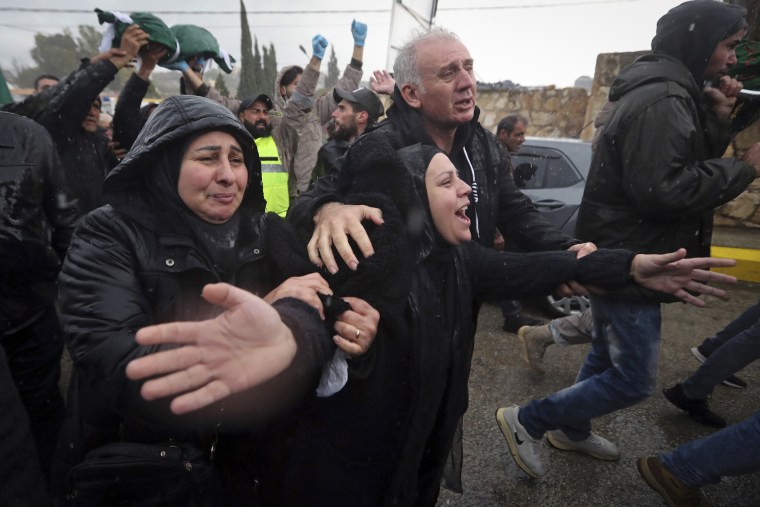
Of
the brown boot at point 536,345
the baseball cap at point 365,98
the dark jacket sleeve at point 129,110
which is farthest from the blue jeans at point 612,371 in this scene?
the dark jacket sleeve at point 129,110

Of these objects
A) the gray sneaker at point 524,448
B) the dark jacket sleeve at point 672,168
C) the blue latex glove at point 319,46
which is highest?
the blue latex glove at point 319,46

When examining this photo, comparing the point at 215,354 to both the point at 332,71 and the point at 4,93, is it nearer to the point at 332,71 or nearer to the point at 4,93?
the point at 4,93

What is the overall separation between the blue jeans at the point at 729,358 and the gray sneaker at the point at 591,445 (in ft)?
2.34

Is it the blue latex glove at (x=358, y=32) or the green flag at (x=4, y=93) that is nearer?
the green flag at (x=4, y=93)

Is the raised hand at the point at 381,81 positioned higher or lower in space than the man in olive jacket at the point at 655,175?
higher

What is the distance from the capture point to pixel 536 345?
315 centimetres

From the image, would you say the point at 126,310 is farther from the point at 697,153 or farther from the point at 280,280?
the point at 697,153

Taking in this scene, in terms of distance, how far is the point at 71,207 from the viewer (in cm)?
213

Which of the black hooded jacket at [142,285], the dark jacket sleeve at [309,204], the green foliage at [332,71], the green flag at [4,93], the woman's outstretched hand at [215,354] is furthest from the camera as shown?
the green foliage at [332,71]

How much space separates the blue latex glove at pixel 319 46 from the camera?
14.0 feet

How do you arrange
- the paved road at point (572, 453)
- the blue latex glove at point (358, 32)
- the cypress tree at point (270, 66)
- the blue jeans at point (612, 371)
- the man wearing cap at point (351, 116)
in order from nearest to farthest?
the blue jeans at point (612, 371)
the paved road at point (572, 453)
the man wearing cap at point (351, 116)
the blue latex glove at point (358, 32)
the cypress tree at point (270, 66)

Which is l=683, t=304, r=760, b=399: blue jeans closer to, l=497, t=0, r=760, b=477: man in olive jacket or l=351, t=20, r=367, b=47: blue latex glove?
l=497, t=0, r=760, b=477: man in olive jacket

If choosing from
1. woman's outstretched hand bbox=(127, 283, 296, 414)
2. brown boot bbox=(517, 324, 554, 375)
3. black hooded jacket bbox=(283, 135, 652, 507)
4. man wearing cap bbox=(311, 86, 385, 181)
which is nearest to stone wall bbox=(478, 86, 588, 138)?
man wearing cap bbox=(311, 86, 385, 181)

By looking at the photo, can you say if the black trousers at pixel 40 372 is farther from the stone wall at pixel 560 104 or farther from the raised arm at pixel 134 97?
the stone wall at pixel 560 104
